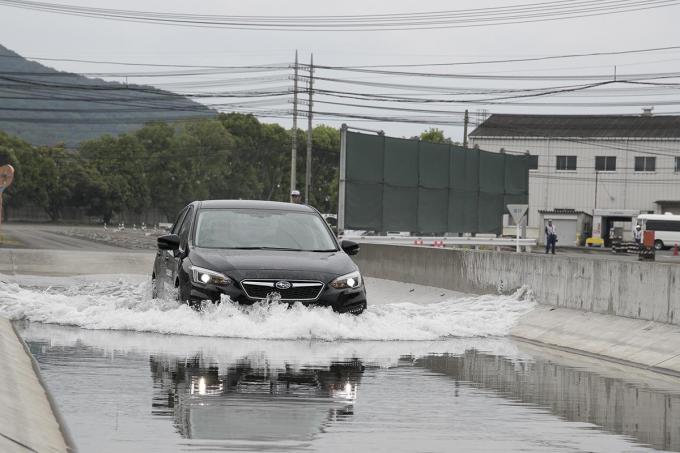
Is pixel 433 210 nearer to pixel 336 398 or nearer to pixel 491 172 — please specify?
pixel 491 172

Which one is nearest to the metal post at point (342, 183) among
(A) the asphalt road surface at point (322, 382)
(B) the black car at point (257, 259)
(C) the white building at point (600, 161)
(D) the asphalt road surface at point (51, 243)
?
(D) the asphalt road surface at point (51, 243)

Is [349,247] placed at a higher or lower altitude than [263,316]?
higher

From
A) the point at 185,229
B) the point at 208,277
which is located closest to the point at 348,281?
the point at 208,277

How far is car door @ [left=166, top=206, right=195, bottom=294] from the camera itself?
49.5ft

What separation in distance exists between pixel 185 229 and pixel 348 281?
268 cm

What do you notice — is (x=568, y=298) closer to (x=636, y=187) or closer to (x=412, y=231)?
(x=412, y=231)

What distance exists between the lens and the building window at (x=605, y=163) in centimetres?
11006

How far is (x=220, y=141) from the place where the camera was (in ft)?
453

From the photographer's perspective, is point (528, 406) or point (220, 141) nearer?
point (528, 406)

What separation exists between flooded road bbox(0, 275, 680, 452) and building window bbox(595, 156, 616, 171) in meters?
94.2

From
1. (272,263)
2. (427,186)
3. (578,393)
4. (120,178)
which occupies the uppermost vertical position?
(120,178)

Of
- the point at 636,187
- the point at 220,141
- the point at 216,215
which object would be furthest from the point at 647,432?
the point at 220,141

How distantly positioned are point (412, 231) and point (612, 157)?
73.1 m

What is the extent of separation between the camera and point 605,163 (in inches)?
4341
